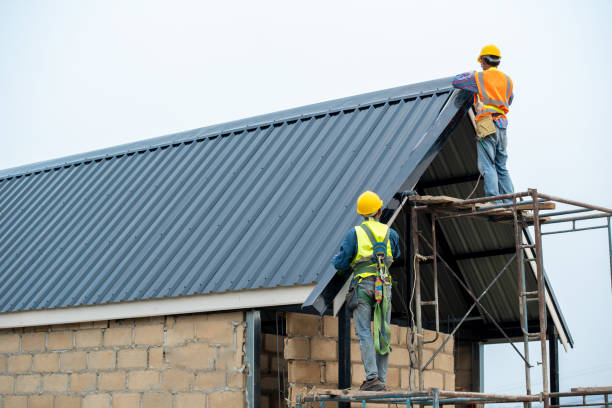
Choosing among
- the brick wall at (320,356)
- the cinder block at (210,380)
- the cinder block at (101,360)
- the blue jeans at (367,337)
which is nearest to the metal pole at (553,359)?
the brick wall at (320,356)

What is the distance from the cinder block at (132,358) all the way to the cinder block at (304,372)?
233cm

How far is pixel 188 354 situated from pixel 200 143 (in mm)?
5241

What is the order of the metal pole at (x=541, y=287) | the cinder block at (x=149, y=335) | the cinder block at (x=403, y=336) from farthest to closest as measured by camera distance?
1. the cinder block at (x=403, y=336)
2. the cinder block at (x=149, y=335)
3. the metal pole at (x=541, y=287)

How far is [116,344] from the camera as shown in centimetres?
1427

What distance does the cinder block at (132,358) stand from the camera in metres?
14.0

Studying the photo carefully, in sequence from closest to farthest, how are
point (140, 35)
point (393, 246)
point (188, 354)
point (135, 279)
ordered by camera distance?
point (393, 246) < point (188, 354) < point (135, 279) < point (140, 35)

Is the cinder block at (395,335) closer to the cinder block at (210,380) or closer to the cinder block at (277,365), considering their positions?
the cinder block at (277,365)

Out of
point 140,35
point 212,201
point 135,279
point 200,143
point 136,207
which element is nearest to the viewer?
point 135,279

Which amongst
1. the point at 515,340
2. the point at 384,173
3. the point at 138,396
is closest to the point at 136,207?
the point at 138,396

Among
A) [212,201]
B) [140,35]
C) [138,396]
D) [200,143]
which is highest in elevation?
[140,35]

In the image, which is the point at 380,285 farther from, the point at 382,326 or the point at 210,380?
the point at 210,380

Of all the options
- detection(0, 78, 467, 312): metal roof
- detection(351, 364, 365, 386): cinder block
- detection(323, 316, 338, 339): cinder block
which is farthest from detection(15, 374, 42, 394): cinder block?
detection(351, 364, 365, 386): cinder block

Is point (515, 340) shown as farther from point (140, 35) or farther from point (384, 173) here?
point (140, 35)

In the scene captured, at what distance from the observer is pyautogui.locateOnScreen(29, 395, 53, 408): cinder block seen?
1482cm
